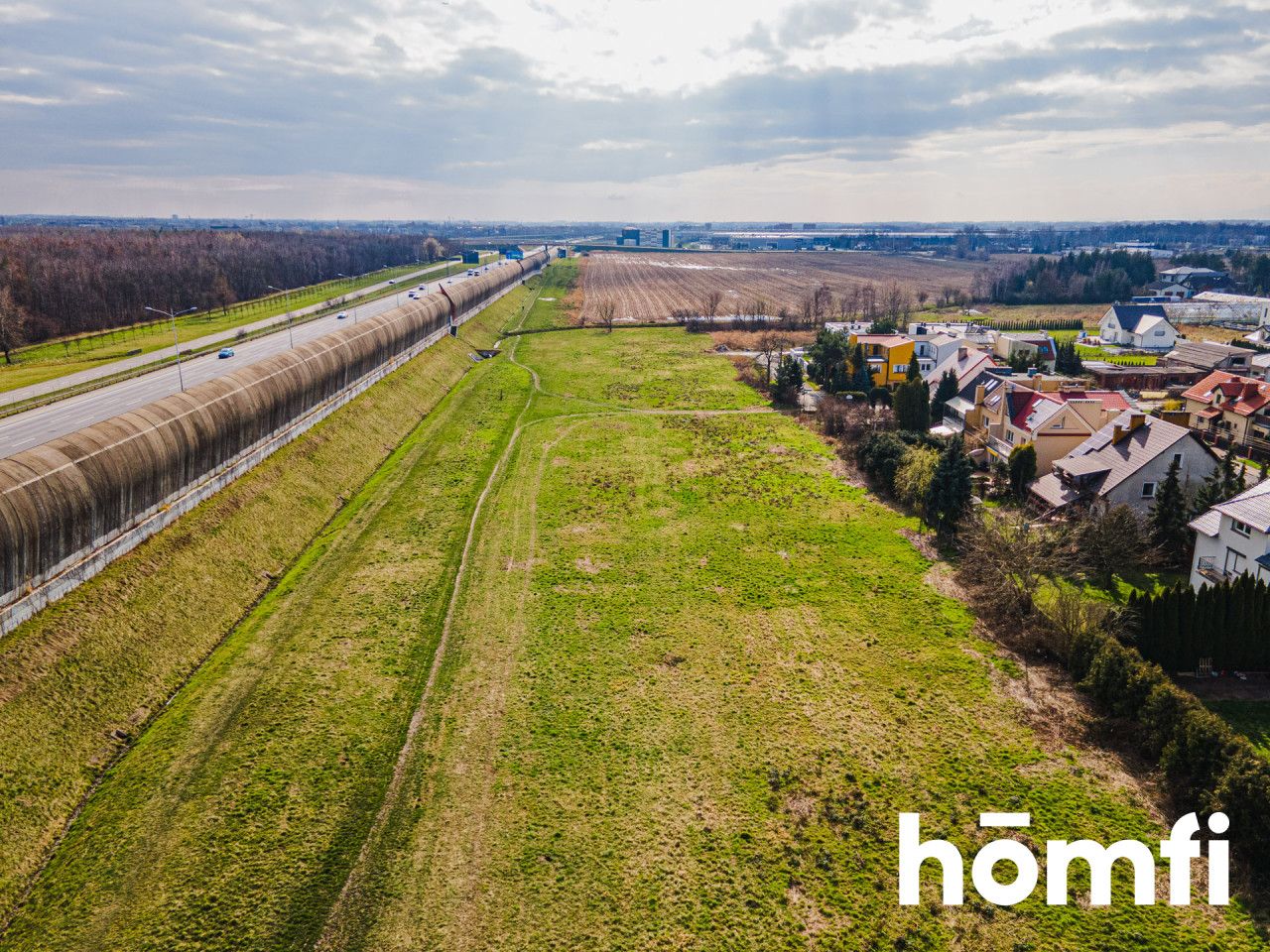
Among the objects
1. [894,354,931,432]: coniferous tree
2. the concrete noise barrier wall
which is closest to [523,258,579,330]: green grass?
the concrete noise barrier wall

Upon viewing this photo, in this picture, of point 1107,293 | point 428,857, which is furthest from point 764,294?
point 428,857

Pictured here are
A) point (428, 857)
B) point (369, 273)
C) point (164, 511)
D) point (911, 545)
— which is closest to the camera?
point (428, 857)

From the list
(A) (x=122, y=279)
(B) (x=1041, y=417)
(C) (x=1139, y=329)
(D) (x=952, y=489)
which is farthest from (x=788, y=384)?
(A) (x=122, y=279)

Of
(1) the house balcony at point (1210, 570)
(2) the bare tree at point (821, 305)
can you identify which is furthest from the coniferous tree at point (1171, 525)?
(2) the bare tree at point (821, 305)

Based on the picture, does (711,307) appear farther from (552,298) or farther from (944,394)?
(944,394)

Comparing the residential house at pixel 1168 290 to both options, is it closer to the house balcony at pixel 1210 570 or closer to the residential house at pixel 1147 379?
the residential house at pixel 1147 379

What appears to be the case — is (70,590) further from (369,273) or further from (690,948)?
(369,273)
